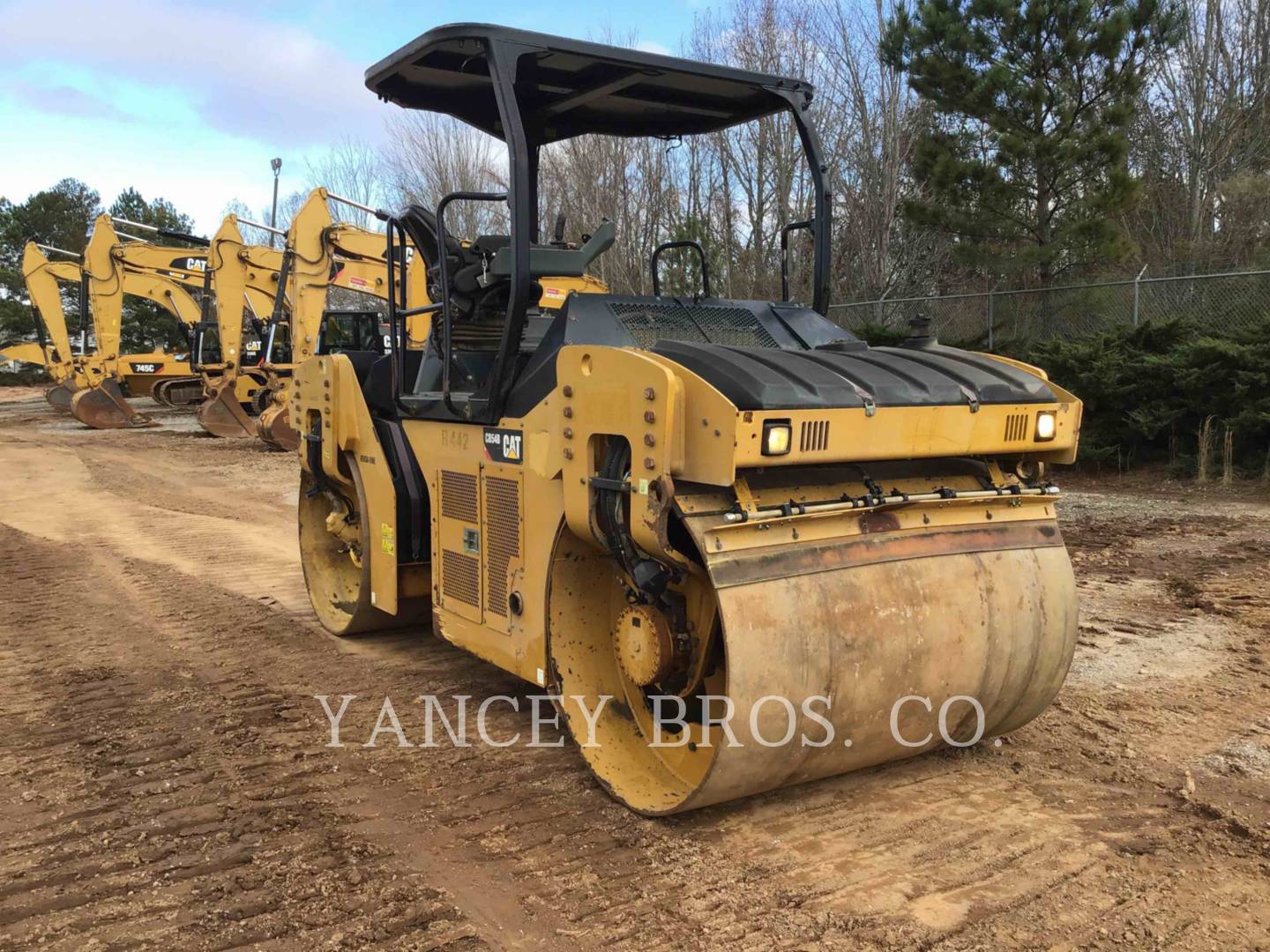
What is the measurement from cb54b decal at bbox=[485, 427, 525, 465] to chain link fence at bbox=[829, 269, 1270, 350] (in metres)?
7.34

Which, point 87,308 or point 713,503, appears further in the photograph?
point 87,308

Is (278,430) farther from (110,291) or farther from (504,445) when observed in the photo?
(504,445)

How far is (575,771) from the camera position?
12.4ft

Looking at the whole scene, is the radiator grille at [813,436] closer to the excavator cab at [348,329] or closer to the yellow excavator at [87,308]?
the excavator cab at [348,329]

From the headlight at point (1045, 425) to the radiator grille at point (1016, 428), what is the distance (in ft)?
0.19

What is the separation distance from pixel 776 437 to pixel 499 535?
1.51 metres

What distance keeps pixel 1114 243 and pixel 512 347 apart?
40.0 feet

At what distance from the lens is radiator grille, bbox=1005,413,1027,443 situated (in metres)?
3.42

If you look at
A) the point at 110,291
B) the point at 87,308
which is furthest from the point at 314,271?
the point at 87,308

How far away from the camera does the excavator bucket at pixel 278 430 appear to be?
1591cm

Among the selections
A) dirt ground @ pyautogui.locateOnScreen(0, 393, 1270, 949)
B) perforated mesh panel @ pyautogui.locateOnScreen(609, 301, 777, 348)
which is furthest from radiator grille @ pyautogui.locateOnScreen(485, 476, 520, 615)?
perforated mesh panel @ pyautogui.locateOnScreen(609, 301, 777, 348)

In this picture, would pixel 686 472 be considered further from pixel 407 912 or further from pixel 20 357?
pixel 20 357

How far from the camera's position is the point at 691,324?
4.16 m

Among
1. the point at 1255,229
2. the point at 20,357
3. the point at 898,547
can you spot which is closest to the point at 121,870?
the point at 898,547
